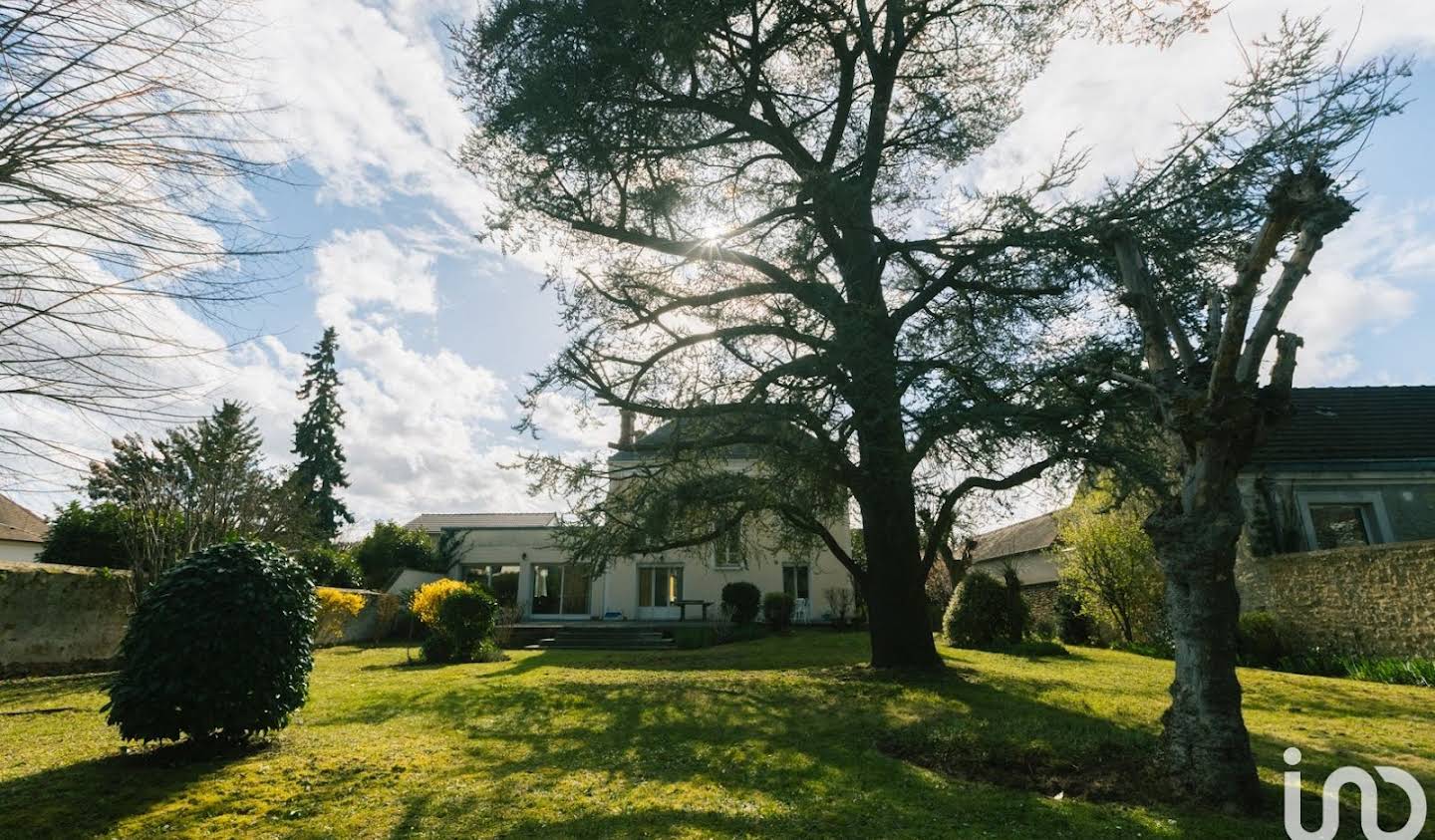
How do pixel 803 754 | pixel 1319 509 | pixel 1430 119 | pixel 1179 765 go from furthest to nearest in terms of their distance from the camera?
pixel 1319 509 < pixel 803 754 < pixel 1430 119 < pixel 1179 765

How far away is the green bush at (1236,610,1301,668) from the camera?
13.7m

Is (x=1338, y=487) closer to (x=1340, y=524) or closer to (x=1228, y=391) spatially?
(x=1340, y=524)

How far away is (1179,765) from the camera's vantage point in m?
4.91

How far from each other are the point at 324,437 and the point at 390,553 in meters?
16.5

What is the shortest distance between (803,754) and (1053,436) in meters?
5.09

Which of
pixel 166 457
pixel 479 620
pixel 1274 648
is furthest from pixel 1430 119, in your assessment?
pixel 479 620

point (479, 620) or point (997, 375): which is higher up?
point (997, 375)

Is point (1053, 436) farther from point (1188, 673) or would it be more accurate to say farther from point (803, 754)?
point (803, 754)

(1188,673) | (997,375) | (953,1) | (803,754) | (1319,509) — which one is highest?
(953,1)

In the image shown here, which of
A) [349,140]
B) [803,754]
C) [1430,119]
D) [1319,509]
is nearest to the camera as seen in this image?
[349,140]


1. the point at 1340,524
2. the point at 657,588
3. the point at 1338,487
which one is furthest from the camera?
the point at 657,588

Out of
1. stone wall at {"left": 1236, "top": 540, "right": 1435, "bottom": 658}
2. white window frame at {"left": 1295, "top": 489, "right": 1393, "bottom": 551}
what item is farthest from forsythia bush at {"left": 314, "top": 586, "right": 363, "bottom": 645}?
white window frame at {"left": 1295, "top": 489, "right": 1393, "bottom": 551}

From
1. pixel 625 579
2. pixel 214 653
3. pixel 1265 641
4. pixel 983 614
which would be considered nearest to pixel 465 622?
pixel 214 653

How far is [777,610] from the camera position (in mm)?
23266
